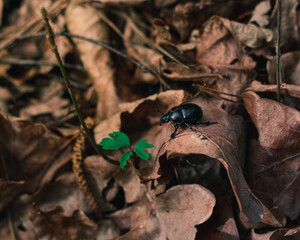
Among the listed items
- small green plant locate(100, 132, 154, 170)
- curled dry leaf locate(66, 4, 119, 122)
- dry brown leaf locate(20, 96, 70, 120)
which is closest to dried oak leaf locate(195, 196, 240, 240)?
small green plant locate(100, 132, 154, 170)

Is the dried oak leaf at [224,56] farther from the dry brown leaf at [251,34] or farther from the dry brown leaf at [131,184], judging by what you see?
the dry brown leaf at [131,184]

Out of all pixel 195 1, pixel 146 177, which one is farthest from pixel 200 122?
pixel 195 1

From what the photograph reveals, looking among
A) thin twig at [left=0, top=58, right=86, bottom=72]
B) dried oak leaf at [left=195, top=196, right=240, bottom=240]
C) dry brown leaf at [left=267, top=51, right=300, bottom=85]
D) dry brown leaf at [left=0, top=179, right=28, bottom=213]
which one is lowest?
dried oak leaf at [left=195, top=196, right=240, bottom=240]

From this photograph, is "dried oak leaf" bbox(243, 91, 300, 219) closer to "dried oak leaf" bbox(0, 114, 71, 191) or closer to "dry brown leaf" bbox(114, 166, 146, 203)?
"dry brown leaf" bbox(114, 166, 146, 203)

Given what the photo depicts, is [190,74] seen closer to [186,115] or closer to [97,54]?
A: [186,115]

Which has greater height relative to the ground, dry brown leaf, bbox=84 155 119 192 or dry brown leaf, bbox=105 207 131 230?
dry brown leaf, bbox=84 155 119 192

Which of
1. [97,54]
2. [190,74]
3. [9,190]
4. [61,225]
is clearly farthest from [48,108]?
[190,74]
